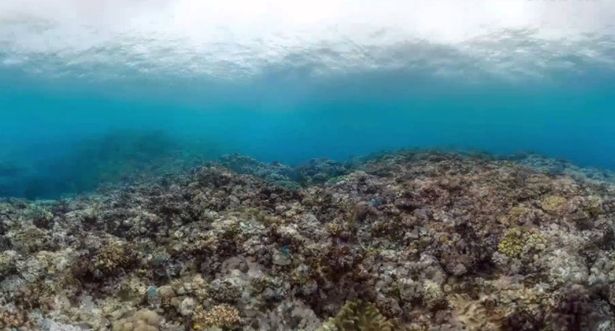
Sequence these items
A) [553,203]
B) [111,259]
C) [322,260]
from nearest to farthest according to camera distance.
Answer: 1. [111,259]
2. [322,260]
3. [553,203]

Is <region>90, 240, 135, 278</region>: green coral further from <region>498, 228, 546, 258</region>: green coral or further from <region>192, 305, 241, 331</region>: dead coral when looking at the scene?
<region>498, 228, 546, 258</region>: green coral

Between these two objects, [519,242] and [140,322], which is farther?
[519,242]

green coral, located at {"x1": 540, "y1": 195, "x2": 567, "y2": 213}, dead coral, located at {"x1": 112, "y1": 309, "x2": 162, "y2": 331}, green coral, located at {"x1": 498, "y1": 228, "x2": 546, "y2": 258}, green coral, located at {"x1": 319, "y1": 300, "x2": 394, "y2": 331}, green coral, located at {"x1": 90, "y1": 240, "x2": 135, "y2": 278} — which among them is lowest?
dead coral, located at {"x1": 112, "y1": 309, "x2": 162, "y2": 331}

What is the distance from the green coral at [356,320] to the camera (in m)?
10.5

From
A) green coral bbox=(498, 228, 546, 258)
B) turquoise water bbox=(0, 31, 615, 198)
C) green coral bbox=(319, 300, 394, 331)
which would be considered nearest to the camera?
green coral bbox=(319, 300, 394, 331)

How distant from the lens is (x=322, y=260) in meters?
12.7

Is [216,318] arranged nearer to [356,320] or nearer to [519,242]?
[356,320]

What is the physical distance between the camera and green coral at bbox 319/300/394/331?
412 inches

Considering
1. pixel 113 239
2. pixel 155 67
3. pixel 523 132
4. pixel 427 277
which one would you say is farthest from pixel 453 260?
pixel 523 132

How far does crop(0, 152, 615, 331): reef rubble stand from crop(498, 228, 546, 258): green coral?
0.04 metres

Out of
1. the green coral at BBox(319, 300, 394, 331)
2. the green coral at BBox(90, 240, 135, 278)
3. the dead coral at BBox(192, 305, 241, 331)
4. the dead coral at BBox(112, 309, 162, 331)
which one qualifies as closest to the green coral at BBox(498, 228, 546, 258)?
the green coral at BBox(319, 300, 394, 331)

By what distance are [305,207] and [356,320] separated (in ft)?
20.1

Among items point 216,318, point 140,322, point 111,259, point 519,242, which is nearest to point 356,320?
point 216,318

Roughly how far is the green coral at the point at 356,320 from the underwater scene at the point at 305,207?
0.05 metres
